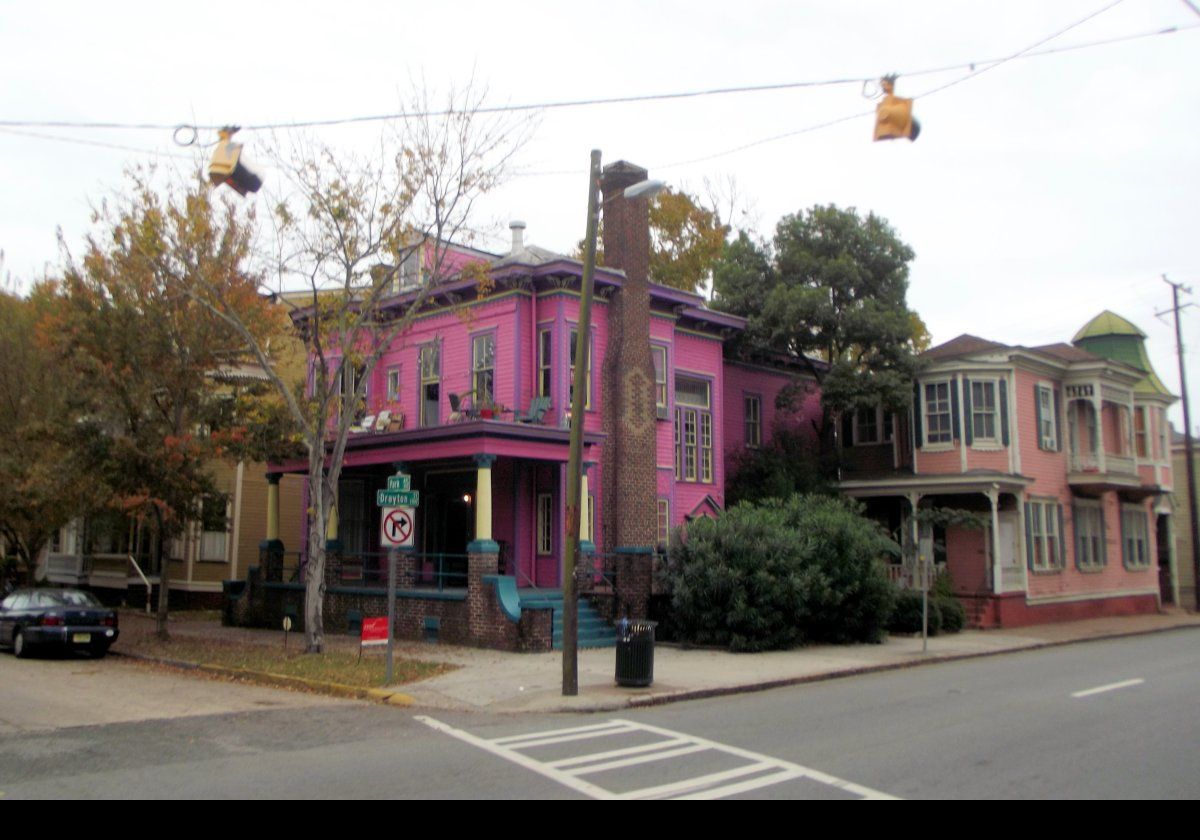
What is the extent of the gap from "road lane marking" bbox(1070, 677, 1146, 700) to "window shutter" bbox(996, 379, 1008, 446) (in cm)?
1416

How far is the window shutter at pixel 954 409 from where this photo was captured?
100 feet

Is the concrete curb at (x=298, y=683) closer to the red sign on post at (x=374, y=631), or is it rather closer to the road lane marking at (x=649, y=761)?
the red sign on post at (x=374, y=631)

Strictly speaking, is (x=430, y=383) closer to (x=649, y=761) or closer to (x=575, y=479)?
(x=575, y=479)

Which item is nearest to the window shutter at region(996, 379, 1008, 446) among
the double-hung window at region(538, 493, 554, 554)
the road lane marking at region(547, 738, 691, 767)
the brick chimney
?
the brick chimney

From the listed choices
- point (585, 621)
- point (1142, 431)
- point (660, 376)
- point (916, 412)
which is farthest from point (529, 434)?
point (1142, 431)

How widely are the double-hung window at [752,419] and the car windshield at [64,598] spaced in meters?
18.3

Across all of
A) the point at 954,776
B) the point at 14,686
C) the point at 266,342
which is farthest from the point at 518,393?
the point at 954,776

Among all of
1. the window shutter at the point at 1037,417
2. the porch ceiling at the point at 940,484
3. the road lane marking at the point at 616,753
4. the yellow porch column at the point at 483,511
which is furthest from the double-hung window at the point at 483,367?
the window shutter at the point at 1037,417

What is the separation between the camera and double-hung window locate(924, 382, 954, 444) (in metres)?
30.9

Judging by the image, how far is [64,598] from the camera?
21.2 m

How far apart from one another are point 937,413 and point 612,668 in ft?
55.2

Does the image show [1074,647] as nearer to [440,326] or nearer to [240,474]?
[440,326]

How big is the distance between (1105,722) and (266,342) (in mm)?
19070
